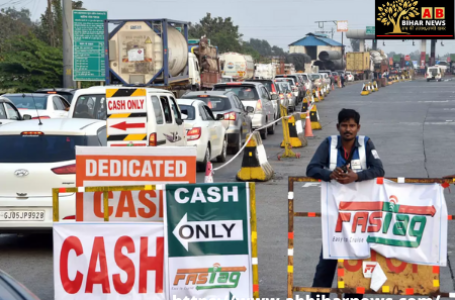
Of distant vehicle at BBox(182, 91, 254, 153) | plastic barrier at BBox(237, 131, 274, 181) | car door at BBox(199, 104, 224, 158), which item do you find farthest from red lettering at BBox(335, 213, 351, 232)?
distant vehicle at BBox(182, 91, 254, 153)

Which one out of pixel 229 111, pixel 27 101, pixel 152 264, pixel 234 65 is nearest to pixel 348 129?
pixel 152 264

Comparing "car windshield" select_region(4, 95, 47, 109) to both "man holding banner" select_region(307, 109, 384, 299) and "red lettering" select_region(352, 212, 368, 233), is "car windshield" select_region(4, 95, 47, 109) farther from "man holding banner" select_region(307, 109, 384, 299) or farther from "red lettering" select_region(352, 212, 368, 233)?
"red lettering" select_region(352, 212, 368, 233)

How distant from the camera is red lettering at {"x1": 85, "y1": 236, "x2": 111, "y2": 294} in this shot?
6.46 meters

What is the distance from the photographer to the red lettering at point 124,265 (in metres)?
6.46

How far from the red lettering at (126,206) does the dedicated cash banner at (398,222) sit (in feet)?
5.88

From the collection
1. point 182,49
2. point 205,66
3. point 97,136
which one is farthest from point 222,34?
point 97,136

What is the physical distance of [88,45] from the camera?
31.0 metres

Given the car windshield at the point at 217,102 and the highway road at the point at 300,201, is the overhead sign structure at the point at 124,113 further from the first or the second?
the car windshield at the point at 217,102

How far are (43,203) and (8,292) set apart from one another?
5161 mm

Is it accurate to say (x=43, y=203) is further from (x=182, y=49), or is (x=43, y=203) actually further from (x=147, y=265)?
(x=182, y=49)

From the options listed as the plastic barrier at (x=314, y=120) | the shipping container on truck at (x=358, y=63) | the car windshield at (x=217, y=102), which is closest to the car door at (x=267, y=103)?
the plastic barrier at (x=314, y=120)

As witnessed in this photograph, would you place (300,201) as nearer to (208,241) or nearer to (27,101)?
(208,241)

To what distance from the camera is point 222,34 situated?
348 ft

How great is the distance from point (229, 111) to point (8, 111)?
538 centimetres
